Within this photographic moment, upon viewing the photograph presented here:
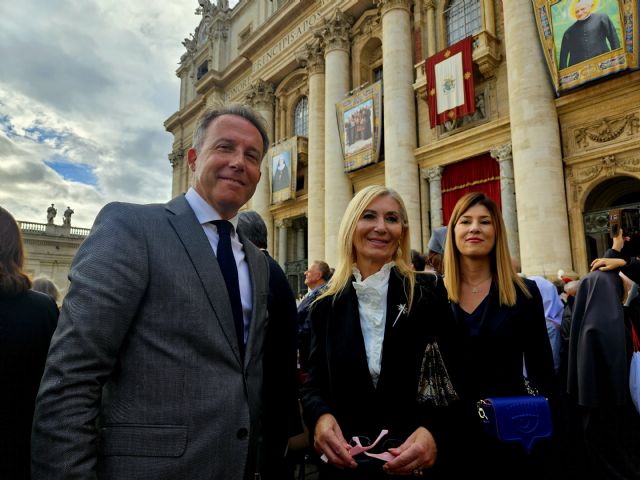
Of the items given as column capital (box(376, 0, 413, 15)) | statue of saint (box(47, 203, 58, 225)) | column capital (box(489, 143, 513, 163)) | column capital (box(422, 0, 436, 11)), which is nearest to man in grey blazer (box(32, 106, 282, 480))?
column capital (box(489, 143, 513, 163))

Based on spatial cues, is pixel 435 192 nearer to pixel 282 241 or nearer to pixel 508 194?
pixel 508 194

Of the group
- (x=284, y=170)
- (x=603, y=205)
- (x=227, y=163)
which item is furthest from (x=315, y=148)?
(x=227, y=163)

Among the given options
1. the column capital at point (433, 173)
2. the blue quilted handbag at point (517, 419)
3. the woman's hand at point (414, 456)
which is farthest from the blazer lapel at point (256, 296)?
the column capital at point (433, 173)

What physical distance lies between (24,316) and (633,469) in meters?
4.69

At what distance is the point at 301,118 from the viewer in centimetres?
2053

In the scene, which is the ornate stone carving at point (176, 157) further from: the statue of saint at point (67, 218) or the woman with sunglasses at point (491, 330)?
the woman with sunglasses at point (491, 330)

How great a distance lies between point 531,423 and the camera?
6.54 feet

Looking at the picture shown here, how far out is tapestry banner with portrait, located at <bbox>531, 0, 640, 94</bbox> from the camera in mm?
9062

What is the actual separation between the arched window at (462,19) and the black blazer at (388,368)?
46.6 ft

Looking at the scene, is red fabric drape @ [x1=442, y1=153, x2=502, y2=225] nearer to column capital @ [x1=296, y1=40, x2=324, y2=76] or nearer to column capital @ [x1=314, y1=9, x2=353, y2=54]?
column capital @ [x1=314, y1=9, x2=353, y2=54]

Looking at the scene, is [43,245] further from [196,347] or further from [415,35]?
[196,347]

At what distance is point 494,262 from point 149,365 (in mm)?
2117

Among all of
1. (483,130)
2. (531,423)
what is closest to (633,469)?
(531,423)

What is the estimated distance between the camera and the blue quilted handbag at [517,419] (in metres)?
1.96
